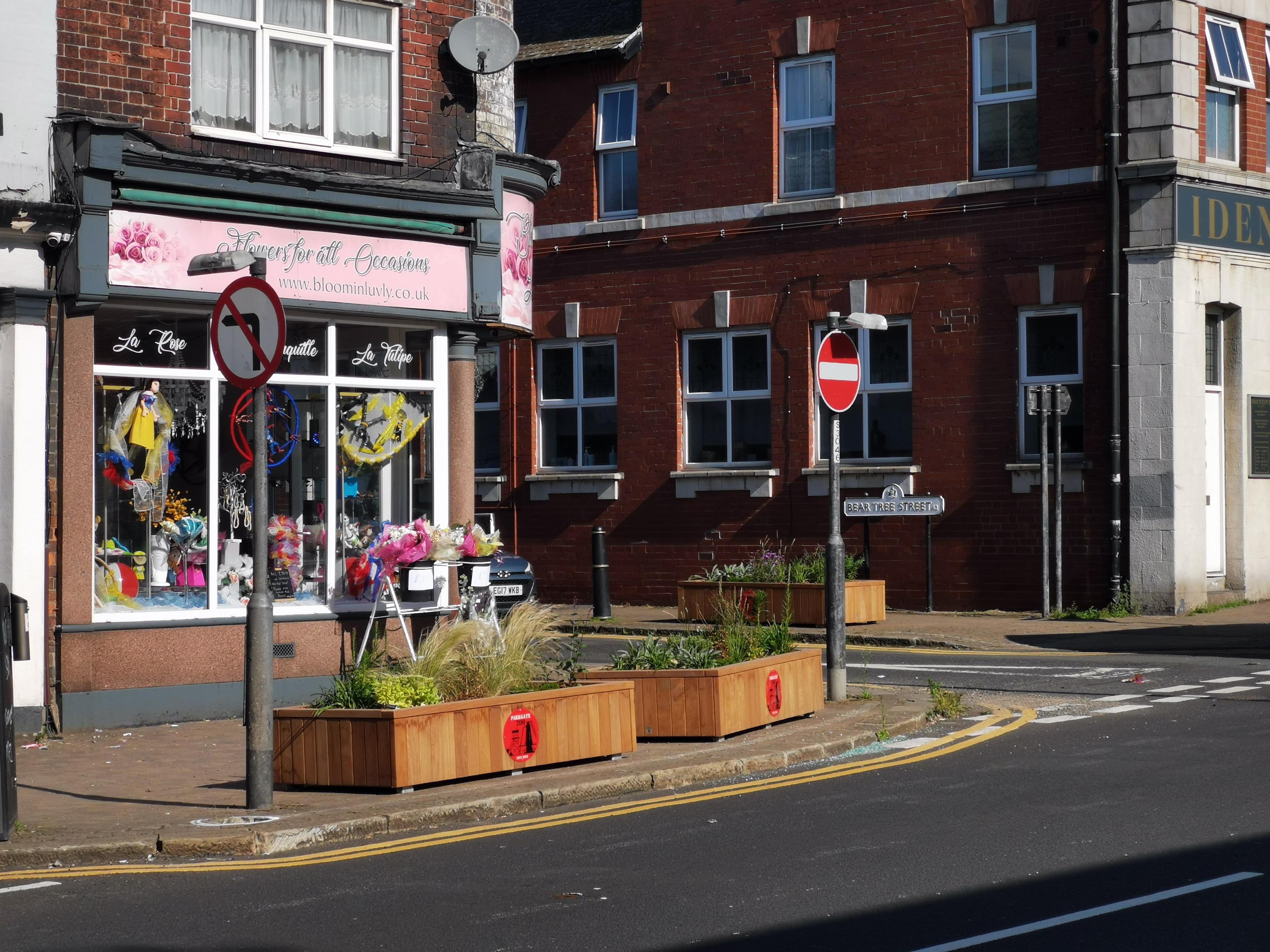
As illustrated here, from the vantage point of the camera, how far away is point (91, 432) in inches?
514

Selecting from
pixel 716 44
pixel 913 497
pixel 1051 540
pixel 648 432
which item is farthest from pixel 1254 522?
pixel 716 44

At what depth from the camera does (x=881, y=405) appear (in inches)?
939

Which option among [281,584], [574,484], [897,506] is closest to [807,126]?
[897,506]

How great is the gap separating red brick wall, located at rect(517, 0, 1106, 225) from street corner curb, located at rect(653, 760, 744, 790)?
13398mm

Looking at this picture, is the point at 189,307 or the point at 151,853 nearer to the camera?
the point at 151,853

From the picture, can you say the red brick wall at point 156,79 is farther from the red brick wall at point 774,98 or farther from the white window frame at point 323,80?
the red brick wall at point 774,98

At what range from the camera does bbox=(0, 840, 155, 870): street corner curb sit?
8516 mm

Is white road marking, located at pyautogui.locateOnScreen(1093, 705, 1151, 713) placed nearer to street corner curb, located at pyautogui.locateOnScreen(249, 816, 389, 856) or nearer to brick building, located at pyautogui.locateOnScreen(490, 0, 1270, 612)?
street corner curb, located at pyautogui.locateOnScreen(249, 816, 389, 856)

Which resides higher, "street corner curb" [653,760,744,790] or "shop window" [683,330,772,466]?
"shop window" [683,330,772,466]

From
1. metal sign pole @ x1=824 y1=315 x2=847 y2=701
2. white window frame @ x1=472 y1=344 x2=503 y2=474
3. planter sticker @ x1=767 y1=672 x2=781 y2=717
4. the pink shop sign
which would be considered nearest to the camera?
planter sticker @ x1=767 y1=672 x2=781 y2=717

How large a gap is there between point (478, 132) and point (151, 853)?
28.3 feet

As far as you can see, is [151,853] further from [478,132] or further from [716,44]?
[716,44]

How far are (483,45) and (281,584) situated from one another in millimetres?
5170

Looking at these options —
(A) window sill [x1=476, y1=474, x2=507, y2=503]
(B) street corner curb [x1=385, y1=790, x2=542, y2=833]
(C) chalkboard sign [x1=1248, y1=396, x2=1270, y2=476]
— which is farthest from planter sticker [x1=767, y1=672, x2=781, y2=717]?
(A) window sill [x1=476, y1=474, x2=507, y2=503]
